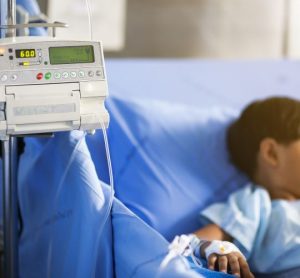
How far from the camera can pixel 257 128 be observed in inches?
62.6

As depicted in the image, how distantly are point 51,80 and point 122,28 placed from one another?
1093 mm

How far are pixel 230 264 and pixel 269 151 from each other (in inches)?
23.9

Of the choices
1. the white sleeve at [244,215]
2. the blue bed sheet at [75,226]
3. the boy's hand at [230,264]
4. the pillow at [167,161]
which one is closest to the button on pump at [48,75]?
the blue bed sheet at [75,226]

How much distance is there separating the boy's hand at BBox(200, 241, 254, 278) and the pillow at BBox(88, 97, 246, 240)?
33 centimetres

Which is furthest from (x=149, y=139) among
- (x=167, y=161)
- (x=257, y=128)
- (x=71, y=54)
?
→ (x=71, y=54)

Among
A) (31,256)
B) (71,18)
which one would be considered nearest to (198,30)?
(71,18)

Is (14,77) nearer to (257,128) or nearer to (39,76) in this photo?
(39,76)

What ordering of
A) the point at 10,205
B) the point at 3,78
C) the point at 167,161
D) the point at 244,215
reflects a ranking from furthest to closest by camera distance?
1. the point at 167,161
2. the point at 244,215
3. the point at 10,205
4. the point at 3,78

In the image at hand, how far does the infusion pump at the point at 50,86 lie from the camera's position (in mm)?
960

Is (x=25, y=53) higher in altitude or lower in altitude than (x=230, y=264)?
higher

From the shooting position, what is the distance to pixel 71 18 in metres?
1.97

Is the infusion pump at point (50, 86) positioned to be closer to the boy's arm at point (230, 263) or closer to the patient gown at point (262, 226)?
the boy's arm at point (230, 263)

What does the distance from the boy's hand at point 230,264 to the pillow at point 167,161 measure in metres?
0.33

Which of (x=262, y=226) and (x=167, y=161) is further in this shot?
(x=167, y=161)
